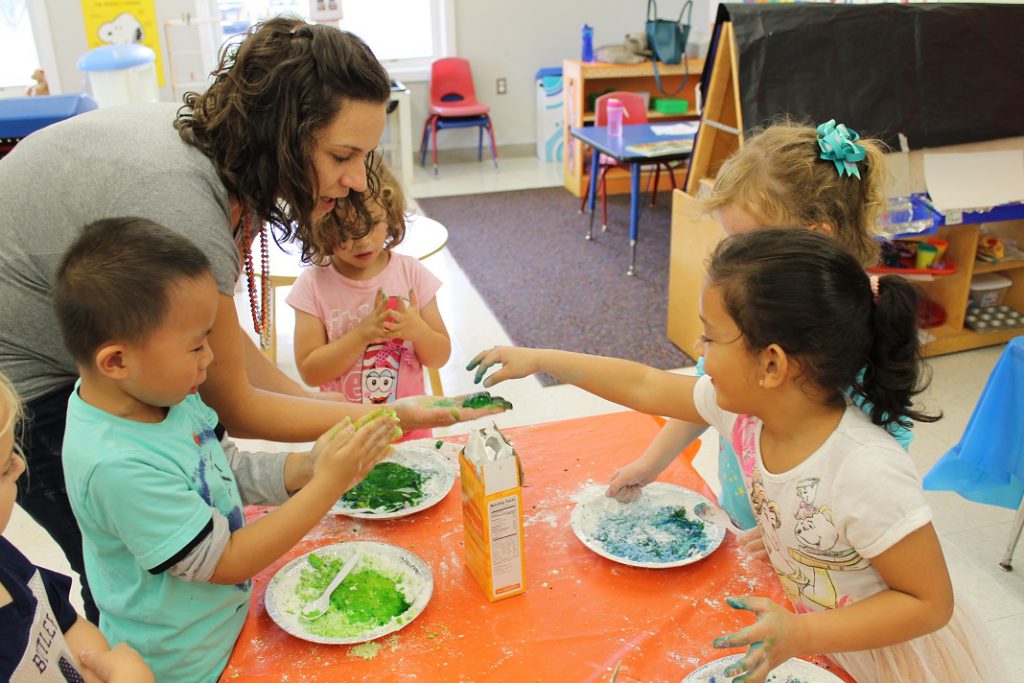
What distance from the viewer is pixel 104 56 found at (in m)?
3.78

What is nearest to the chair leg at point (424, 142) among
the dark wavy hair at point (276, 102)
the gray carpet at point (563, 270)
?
the gray carpet at point (563, 270)

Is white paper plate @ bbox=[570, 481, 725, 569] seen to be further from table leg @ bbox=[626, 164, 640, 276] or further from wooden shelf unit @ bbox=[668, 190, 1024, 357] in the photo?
table leg @ bbox=[626, 164, 640, 276]

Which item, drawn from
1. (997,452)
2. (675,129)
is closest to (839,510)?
(997,452)

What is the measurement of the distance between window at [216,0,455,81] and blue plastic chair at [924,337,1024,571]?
5.90 metres

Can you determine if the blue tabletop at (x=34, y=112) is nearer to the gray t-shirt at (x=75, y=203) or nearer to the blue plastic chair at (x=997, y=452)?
the gray t-shirt at (x=75, y=203)

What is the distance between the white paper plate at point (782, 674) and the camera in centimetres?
108

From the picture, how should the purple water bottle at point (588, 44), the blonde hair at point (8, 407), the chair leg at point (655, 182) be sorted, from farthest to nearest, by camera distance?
1. the purple water bottle at point (588, 44)
2. the chair leg at point (655, 182)
3. the blonde hair at point (8, 407)

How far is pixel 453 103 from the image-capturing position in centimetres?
724

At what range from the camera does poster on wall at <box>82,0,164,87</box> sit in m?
6.17

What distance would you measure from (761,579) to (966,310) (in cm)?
316

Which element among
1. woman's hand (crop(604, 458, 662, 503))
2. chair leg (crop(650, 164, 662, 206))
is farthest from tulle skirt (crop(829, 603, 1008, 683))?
chair leg (crop(650, 164, 662, 206))

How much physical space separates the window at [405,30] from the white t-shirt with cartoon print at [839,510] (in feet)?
21.8

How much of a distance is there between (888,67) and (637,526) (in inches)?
109

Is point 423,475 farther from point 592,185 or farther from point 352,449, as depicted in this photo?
point 592,185
